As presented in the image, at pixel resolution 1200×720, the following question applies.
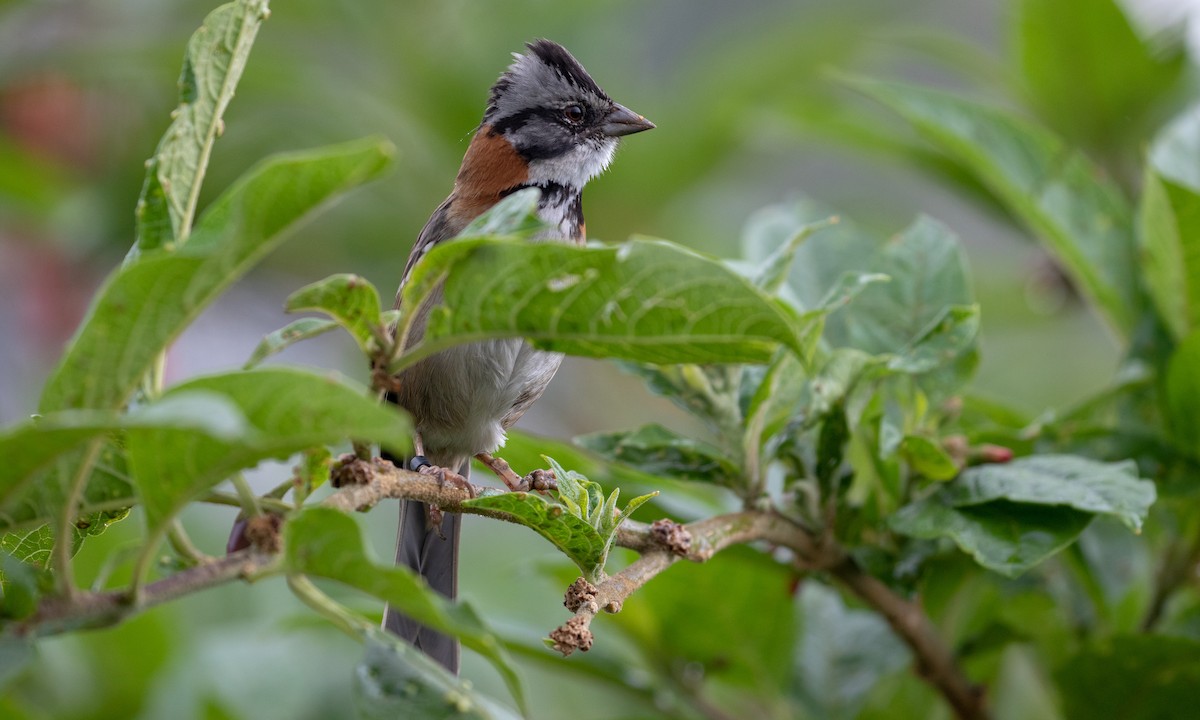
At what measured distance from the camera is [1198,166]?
2318 mm

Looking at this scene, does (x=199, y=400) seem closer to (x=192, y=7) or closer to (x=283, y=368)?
(x=283, y=368)

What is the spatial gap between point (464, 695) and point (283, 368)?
21.5 inches

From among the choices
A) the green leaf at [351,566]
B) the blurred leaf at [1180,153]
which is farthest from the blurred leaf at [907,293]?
the green leaf at [351,566]

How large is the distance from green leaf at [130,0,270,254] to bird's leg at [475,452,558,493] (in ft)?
2.45

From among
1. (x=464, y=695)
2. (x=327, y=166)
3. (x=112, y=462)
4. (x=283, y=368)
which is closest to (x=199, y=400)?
(x=283, y=368)

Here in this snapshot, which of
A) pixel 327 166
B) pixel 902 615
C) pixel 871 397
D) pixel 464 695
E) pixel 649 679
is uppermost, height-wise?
pixel 327 166

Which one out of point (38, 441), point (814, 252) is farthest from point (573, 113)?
point (38, 441)

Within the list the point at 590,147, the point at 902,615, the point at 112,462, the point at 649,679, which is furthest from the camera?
the point at 590,147

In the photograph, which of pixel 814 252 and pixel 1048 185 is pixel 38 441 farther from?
pixel 1048 185

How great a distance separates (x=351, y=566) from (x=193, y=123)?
1.62ft

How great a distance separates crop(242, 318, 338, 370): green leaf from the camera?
1.25 meters

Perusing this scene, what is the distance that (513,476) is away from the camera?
2242 millimetres

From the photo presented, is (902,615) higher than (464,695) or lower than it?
lower

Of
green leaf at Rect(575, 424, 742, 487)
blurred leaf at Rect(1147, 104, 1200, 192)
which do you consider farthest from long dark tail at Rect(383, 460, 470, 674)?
blurred leaf at Rect(1147, 104, 1200, 192)
